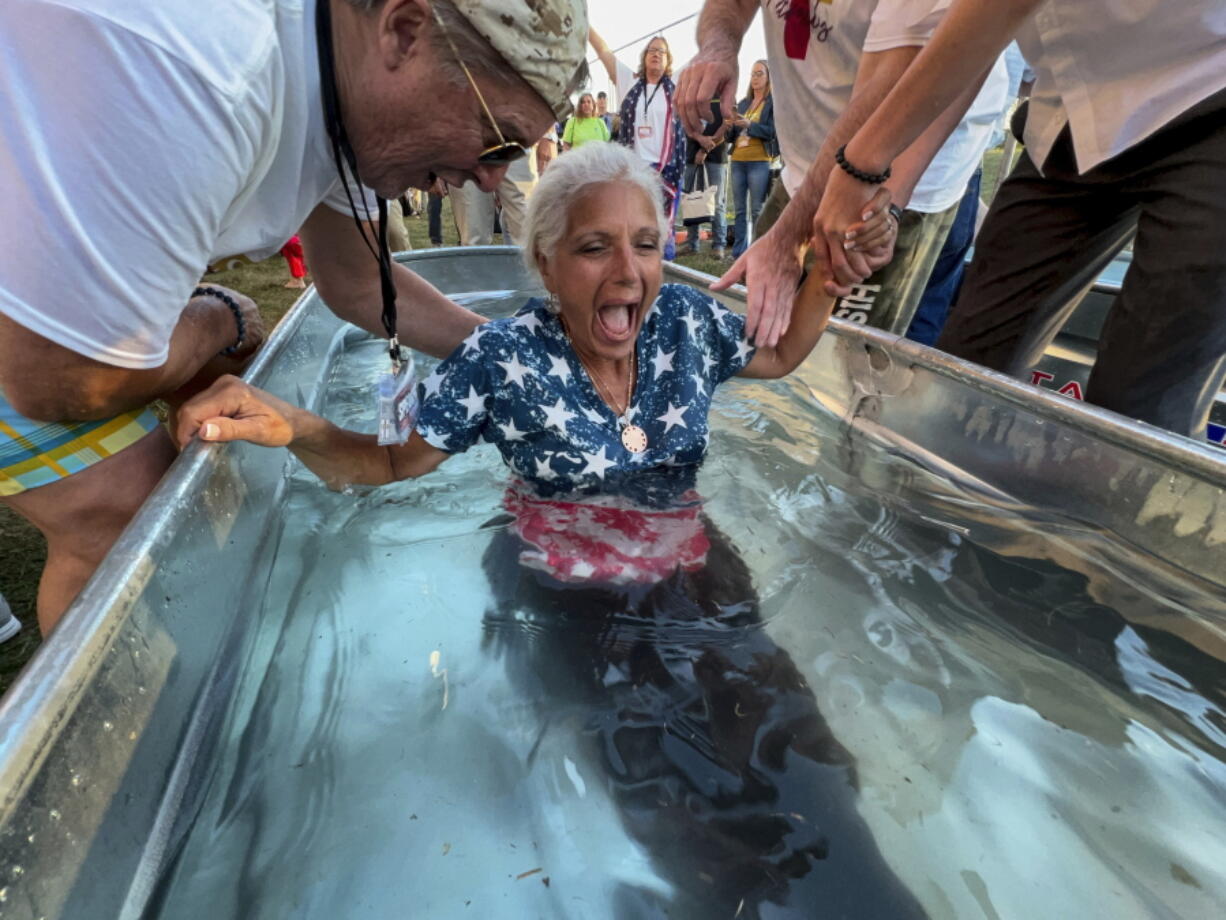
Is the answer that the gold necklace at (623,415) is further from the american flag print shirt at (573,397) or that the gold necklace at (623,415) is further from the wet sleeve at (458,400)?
the wet sleeve at (458,400)

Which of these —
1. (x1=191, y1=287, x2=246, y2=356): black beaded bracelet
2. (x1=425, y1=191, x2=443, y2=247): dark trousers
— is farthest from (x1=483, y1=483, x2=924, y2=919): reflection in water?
(x1=425, y1=191, x2=443, y2=247): dark trousers

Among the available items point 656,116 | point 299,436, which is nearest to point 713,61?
point 299,436

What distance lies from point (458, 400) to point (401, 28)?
845 mm

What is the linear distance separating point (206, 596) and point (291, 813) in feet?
1.41

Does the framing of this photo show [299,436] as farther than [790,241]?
No

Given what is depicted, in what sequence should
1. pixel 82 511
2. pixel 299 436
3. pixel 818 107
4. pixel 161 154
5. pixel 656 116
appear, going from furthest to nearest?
1. pixel 656 116
2. pixel 818 107
3. pixel 299 436
4. pixel 82 511
5. pixel 161 154

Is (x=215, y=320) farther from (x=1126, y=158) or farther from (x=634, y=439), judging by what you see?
(x=1126, y=158)

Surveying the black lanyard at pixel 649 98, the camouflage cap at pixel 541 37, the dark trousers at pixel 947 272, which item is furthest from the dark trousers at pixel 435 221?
the camouflage cap at pixel 541 37

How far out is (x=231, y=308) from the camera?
1.74 metres

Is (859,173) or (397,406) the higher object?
(859,173)

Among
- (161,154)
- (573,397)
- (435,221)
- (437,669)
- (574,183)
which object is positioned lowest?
(435,221)

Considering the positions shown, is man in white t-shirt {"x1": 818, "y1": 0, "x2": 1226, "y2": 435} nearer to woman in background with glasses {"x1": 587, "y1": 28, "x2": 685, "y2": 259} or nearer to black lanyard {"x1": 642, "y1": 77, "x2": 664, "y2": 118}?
woman in background with glasses {"x1": 587, "y1": 28, "x2": 685, "y2": 259}

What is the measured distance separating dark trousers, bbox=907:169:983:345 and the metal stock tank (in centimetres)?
136

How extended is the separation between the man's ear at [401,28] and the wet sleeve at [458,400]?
2.44 ft
